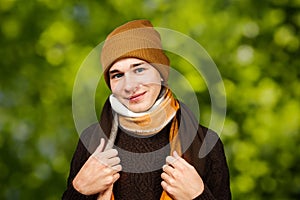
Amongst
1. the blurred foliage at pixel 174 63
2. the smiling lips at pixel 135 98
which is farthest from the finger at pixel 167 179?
the blurred foliage at pixel 174 63

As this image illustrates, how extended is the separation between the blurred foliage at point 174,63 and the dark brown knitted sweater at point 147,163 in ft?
7.73

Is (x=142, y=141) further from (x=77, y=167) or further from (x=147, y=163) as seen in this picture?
(x=77, y=167)

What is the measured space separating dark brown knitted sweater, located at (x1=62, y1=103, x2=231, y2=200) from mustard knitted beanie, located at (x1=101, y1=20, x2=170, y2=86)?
16cm

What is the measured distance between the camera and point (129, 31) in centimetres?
228

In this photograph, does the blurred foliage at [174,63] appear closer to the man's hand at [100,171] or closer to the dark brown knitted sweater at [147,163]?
the dark brown knitted sweater at [147,163]

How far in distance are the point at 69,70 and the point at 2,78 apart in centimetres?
54

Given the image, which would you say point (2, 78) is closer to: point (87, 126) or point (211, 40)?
point (211, 40)

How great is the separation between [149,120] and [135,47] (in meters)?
0.24

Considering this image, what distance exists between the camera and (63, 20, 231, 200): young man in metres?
2.24

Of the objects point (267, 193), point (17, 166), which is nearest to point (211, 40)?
point (267, 193)

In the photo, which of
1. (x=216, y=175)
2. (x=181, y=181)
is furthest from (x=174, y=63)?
(x=181, y=181)

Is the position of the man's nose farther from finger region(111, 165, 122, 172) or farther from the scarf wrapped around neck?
finger region(111, 165, 122, 172)

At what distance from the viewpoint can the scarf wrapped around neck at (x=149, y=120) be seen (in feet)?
7.38

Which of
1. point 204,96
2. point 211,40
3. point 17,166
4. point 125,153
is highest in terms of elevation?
point 125,153
